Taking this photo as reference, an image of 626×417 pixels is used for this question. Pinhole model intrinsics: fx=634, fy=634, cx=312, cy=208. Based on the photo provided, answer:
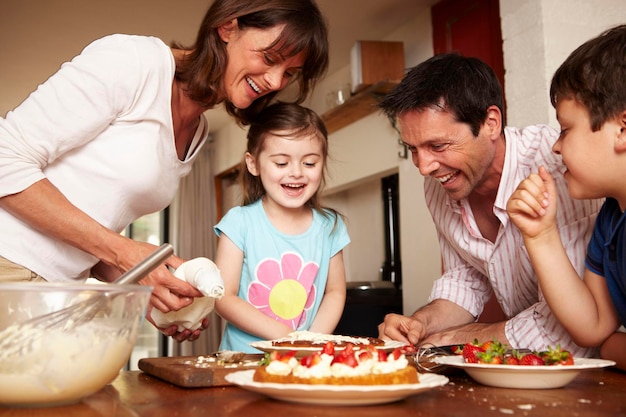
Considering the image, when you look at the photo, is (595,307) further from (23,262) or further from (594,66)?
(23,262)

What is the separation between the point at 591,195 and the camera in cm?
130

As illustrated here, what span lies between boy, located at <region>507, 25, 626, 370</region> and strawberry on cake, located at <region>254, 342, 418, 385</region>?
0.60m

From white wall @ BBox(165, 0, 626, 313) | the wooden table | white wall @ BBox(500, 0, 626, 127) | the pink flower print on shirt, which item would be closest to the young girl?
the pink flower print on shirt

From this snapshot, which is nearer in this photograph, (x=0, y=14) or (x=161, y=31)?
(x=0, y=14)

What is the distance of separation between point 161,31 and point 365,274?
2647 mm

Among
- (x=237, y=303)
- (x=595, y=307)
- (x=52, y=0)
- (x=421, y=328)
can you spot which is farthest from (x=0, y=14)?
(x=595, y=307)

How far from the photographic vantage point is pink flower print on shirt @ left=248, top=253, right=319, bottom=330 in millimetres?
1955

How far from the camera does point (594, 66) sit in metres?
1.29

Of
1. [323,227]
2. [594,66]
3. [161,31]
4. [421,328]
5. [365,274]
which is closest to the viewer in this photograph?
[594,66]

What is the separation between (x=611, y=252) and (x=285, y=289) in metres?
0.98

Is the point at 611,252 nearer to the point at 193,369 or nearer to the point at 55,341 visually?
the point at 193,369

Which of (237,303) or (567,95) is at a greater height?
(567,95)

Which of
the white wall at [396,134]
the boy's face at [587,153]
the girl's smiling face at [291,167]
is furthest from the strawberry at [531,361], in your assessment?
the white wall at [396,134]

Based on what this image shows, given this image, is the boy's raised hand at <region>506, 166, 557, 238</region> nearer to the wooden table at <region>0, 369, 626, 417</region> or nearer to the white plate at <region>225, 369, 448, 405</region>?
the wooden table at <region>0, 369, 626, 417</region>
